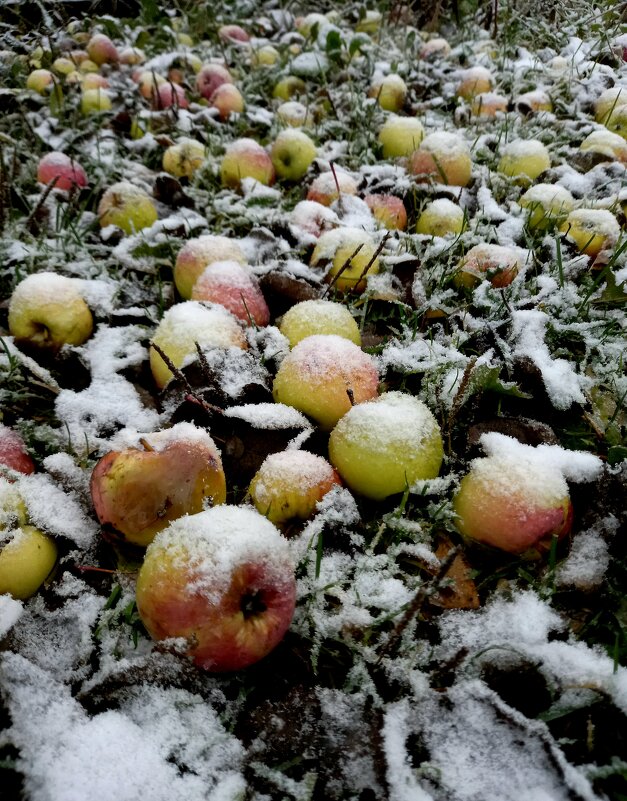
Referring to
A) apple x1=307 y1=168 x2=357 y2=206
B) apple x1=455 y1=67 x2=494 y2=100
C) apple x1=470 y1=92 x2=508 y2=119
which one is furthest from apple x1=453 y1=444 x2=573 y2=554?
apple x1=455 y1=67 x2=494 y2=100

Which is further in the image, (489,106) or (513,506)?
(489,106)

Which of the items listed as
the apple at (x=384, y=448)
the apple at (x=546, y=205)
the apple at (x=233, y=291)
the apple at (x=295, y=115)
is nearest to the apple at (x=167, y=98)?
the apple at (x=295, y=115)

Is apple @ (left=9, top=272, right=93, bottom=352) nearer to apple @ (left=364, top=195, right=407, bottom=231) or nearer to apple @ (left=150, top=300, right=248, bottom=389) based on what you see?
apple @ (left=150, top=300, right=248, bottom=389)

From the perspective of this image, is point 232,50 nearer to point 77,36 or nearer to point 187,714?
point 77,36

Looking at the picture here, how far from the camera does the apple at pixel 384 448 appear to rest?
1447mm

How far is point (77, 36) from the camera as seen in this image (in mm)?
5016

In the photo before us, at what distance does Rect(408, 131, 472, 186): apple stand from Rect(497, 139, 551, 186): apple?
0.23 meters

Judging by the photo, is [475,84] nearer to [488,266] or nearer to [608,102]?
[608,102]

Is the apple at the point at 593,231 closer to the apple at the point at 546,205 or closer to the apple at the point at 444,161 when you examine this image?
the apple at the point at 546,205

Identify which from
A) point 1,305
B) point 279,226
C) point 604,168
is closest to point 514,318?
point 279,226

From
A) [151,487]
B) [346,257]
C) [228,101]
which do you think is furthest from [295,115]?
[151,487]

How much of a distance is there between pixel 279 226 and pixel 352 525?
1.61 m

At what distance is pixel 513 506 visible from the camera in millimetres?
1354

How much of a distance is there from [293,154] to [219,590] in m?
2.63
